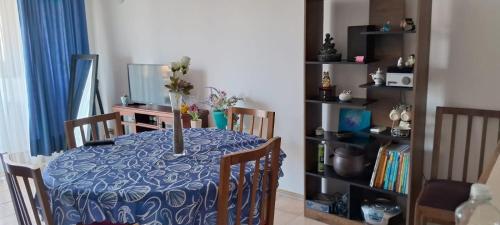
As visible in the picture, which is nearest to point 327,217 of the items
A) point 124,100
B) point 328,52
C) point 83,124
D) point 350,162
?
point 350,162

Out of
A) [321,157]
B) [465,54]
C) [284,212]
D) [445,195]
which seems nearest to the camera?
[445,195]

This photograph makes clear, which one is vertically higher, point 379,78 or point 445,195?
point 379,78

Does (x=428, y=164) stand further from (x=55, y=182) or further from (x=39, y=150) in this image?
(x=39, y=150)

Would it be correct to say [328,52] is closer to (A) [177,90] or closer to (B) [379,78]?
(B) [379,78]

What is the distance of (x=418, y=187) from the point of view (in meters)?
2.49

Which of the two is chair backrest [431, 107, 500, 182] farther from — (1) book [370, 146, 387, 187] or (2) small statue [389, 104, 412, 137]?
(1) book [370, 146, 387, 187]

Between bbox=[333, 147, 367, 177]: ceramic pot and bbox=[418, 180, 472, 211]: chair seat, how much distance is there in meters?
0.51

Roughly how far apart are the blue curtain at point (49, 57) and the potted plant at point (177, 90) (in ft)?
8.96

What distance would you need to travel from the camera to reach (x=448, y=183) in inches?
86.7

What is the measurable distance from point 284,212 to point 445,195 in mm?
1293

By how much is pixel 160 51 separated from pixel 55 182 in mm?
2546

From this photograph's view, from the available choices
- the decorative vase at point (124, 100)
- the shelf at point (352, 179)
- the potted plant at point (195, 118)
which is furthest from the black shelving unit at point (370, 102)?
the decorative vase at point (124, 100)

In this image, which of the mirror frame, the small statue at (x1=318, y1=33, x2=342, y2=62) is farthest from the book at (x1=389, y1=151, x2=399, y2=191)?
the mirror frame

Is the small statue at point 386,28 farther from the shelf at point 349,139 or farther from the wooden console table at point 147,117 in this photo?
the wooden console table at point 147,117
